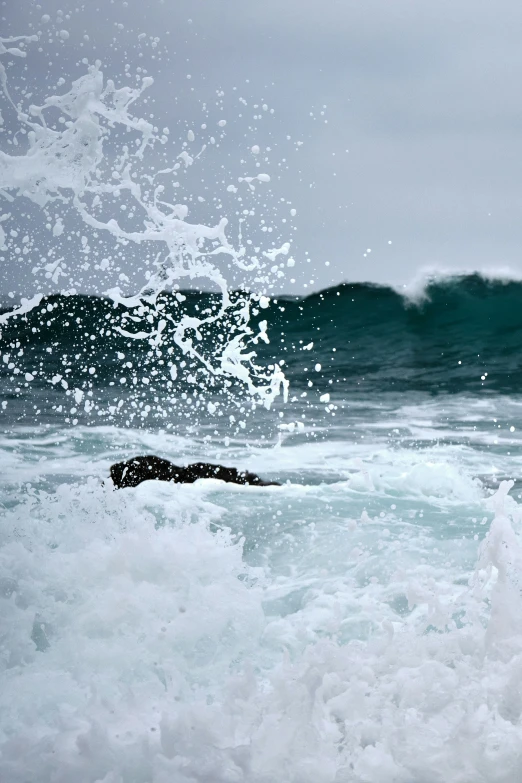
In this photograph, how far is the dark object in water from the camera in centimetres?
760

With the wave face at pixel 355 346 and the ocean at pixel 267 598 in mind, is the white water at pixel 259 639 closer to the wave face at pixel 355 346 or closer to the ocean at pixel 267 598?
the ocean at pixel 267 598

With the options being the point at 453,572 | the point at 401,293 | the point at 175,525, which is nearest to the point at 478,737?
the point at 453,572

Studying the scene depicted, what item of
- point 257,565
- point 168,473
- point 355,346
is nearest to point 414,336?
point 355,346

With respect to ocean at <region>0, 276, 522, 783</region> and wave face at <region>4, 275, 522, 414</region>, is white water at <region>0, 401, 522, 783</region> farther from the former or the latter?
wave face at <region>4, 275, 522, 414</region>

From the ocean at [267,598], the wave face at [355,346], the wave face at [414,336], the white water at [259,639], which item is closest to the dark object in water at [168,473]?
the ocean at [267,598]

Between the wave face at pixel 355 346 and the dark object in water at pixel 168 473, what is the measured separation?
195 inches

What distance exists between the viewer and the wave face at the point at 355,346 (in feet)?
44.2

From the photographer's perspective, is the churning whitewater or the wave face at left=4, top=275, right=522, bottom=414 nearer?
the churning whitewater

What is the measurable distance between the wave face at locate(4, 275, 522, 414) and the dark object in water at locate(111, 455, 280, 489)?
4964 millimetres

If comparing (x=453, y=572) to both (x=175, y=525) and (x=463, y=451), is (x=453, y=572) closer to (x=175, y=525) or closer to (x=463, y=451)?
(x=175, y=525)

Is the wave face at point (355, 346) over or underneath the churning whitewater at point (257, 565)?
over

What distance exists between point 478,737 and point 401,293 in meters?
13.7

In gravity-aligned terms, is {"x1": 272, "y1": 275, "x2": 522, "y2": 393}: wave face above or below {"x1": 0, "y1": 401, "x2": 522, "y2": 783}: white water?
above

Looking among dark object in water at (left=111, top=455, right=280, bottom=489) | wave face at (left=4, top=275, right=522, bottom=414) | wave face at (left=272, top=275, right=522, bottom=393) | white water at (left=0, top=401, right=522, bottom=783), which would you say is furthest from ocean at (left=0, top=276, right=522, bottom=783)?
wave face at (left=4, top=275, right=522, bottom=414)
